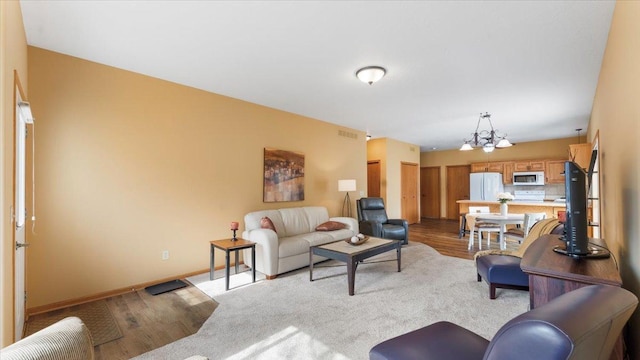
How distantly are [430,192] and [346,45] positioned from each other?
28.4 feet

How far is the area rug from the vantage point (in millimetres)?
2100

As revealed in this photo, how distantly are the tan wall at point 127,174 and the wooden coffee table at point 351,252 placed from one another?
156 cm

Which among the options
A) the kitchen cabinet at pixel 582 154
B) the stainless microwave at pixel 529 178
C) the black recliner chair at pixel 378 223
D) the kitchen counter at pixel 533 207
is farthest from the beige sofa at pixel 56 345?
the stainless microwave at pixel 529 178

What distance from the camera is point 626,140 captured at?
6.27 feet

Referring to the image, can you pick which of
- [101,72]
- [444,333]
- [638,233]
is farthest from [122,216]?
[638,233]

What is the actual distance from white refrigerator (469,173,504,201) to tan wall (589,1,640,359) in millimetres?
6194

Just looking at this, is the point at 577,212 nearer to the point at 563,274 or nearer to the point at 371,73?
the point at 563,274

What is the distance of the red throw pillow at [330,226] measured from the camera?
467 centimetres

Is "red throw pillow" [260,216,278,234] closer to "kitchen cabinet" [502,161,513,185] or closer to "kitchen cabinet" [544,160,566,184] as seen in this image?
"kitchen cabinet" [502,161,513,185]

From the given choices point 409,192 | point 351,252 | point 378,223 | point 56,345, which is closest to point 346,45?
point 351,252

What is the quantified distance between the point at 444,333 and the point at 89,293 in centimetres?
354

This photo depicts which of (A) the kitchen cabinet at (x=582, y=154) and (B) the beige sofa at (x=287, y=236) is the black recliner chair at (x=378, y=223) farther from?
(A) the kitchen cabinet at (x=582, y=154)

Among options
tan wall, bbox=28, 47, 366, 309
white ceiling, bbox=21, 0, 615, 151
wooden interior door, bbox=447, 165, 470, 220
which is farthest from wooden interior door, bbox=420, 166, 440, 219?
tan wall, bbox=28, 47, 366, 309

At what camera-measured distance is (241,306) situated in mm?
2799
